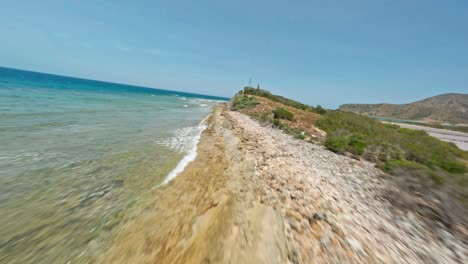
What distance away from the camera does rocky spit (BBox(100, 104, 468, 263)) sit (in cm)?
346

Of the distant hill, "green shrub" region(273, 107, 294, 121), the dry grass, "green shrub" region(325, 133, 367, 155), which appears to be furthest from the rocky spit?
the distant hill

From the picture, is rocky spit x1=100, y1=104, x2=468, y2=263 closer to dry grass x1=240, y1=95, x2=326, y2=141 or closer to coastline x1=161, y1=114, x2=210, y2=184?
coastline x1=161, y1=114, x2=210, y2=184

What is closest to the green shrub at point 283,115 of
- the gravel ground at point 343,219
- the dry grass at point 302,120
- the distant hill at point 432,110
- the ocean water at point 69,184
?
the dry grass at point 302,120

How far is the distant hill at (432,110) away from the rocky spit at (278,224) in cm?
13767

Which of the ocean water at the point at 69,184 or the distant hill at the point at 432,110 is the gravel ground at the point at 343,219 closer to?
the ocean water at the point at 69,184

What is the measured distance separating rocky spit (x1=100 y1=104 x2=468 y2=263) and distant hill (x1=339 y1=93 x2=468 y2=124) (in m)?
138

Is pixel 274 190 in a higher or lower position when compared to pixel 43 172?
higher

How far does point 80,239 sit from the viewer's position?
371cm

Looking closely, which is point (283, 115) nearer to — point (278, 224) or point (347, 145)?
point (347, 145)

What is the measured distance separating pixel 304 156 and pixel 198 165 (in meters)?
5.22

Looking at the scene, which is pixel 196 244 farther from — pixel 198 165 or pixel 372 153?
pixel 372 153

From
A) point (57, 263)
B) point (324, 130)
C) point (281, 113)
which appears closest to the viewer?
point (57, 263)

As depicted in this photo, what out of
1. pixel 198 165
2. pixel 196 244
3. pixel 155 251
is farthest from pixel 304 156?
pixel 155 251

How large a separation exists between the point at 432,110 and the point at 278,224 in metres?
173
